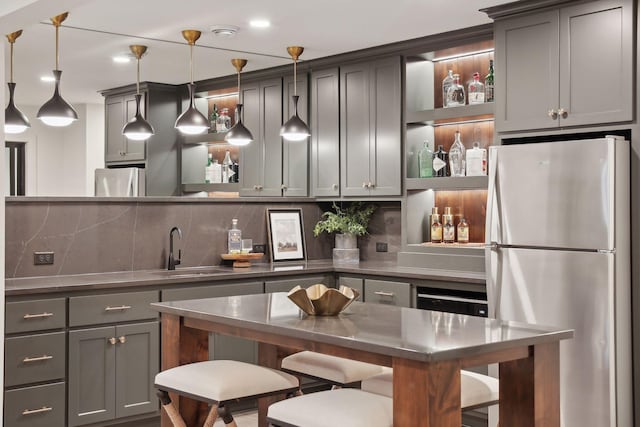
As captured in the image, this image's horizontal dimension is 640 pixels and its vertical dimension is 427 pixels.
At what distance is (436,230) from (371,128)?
0.90 m

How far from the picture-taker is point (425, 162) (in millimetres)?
5742

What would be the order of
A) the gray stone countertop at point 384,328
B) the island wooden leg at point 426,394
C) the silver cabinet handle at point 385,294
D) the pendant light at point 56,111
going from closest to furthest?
1. the island wooden leg at point 426,394
2. the gray stone countertop at point 384,328
3. the pendant light at point 56,111
4. the silver cabinet handle at point 385,294

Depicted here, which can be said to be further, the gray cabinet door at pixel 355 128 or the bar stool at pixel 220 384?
the gray cabinet door at pixel 355 128

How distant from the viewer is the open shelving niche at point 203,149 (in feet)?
24.5

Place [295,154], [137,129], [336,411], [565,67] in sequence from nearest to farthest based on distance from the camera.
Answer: [336,411], [565,67], [137,129], [295,154]

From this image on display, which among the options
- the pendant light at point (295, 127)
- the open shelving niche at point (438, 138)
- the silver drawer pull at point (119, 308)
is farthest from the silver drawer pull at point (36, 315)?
the open shelving niche at point (438, 138)

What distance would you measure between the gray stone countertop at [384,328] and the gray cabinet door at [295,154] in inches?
115

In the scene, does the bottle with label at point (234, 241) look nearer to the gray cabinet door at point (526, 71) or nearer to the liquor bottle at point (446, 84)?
the liquor bottle at point (446, 84)

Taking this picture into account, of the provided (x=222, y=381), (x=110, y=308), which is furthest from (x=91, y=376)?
(x=222, y=381)

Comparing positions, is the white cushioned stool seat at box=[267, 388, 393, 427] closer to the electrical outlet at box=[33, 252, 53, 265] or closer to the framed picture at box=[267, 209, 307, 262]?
the electrical outlet at box=[33, 252, 53, 265]

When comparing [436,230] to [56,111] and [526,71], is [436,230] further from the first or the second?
[56,111]

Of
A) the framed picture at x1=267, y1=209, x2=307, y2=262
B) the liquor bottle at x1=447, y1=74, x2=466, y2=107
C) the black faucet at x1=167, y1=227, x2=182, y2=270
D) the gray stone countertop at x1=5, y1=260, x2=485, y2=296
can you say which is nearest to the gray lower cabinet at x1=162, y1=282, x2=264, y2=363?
the gray stone countertop at x1=5, y1=260, x2=485, y2=296

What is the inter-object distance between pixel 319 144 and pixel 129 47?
5.25ft

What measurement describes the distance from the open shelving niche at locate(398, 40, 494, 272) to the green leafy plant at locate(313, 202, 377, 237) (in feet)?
1.80
